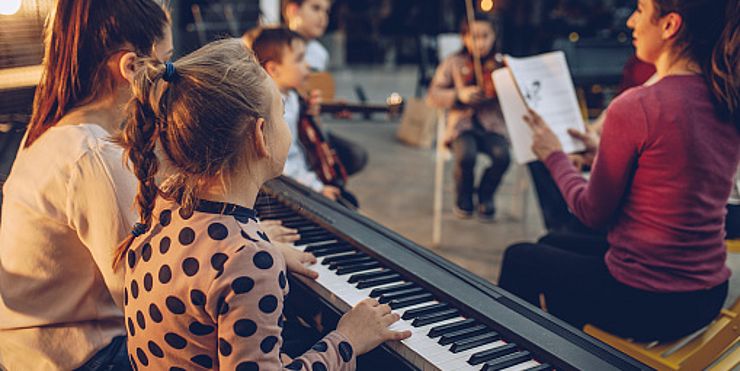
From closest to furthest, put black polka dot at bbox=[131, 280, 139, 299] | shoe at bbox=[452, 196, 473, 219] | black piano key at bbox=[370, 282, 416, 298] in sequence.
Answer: black polka dot at bbox=[131, 280, 139, 299], black piano key at bbox=[370, 282, 416, 298], shoe at bbox=[452, 196, 473, 219]

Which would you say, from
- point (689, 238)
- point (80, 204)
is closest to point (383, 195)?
point (689, 238)

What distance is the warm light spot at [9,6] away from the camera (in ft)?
6.82

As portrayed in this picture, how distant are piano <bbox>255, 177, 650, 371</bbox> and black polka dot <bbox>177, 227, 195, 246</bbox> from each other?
0.37 meters

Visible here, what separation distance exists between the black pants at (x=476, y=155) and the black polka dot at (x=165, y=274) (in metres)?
3.00

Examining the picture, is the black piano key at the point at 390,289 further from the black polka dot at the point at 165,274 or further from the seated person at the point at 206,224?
the black polka dot at the point at 165,274

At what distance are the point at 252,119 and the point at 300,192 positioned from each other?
0.79m

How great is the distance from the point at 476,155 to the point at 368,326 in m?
2.87

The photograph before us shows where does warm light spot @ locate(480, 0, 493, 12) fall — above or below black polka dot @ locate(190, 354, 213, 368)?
above

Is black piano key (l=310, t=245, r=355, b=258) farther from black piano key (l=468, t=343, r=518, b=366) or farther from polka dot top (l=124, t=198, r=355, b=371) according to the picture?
black piano key (l=468, t=343, r=518, b=366)

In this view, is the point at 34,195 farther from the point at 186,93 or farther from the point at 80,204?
the point at 186,93

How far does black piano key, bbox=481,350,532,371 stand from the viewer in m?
1.09

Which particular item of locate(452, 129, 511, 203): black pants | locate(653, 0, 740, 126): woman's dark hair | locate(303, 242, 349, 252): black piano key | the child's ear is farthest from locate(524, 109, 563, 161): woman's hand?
locate(452, 129, 511, 203): black pants

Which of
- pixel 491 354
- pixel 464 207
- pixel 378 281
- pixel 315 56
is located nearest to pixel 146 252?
pixel 378 281

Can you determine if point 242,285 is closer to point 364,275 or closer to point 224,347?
point 224,347
